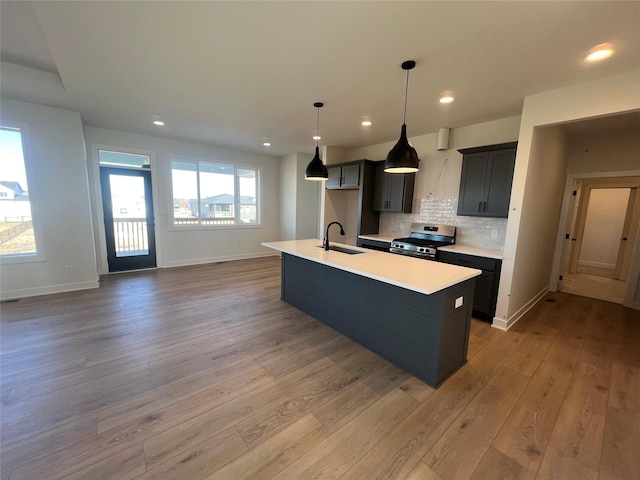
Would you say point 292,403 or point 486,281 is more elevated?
point 486,281

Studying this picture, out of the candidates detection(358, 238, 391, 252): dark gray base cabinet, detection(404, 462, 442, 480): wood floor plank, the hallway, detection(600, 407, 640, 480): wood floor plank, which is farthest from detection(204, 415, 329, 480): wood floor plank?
the hallway

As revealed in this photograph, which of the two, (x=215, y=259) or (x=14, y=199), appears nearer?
(x=14, y=199)

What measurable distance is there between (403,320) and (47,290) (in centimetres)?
527

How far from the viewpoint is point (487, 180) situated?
3.52m

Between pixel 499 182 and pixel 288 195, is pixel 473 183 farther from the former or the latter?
pixel 288 195

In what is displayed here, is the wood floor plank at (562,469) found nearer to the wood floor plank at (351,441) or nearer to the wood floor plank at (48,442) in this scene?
the wood floor plank at (351,441)

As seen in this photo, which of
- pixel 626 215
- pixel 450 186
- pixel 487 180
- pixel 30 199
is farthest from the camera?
pixel 626 215

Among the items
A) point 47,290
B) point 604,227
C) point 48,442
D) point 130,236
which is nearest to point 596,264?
point 604,227

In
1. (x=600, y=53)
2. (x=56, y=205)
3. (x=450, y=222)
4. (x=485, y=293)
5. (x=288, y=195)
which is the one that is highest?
(x=600, y=53)

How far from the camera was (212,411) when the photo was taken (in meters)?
1.85

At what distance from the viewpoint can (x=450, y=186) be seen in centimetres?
418

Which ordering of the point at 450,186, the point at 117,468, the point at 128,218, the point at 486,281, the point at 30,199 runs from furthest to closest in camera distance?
the point at 128,218 < the point at 450,186 < the point at 30,199 < the point at 486,281 < the point at 117,468

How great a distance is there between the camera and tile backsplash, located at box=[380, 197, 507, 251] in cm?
376

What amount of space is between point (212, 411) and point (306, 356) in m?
0.94
